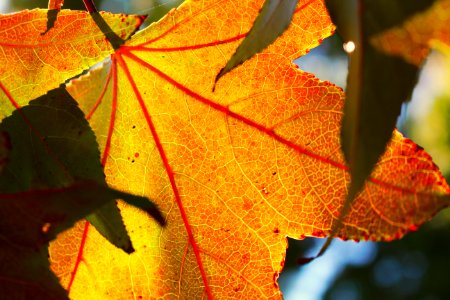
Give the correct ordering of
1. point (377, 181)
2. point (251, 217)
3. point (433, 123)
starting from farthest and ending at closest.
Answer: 1. point (433, 123)
2. point (251, 217)
3. point (377, 181)

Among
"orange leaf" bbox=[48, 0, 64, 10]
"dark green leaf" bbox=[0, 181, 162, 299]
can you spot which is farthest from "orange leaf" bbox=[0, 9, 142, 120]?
"dark green leaf" bbox=[0, 181, 162, 299]

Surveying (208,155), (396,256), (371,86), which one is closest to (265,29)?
(371,86)

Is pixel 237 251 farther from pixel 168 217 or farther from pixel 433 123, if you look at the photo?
pixel 433 123

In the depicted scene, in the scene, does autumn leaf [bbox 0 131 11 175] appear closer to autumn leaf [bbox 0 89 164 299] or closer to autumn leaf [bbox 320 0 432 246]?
autumn leaf [bbox 0 89 164 299]

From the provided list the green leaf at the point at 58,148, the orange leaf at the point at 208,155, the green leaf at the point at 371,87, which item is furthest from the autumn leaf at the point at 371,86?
the green leaf at the point at 58,148

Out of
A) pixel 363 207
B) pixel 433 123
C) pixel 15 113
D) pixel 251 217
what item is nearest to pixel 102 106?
pixel 15 113

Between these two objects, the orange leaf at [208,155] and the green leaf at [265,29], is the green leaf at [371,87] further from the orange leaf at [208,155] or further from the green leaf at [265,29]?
the orange leaf at [208,155]

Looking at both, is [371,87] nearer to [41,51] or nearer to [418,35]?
[418,35]
